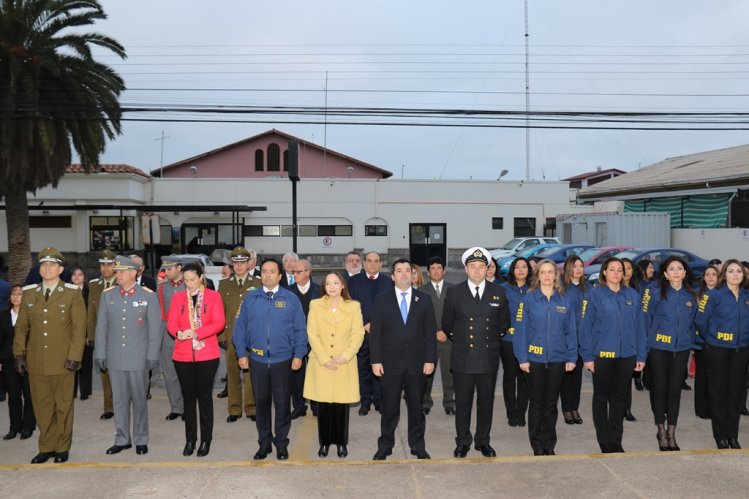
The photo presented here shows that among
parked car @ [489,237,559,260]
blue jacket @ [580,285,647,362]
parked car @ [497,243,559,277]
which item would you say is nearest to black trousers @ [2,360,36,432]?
blue jacket @ [580,285,647,362]

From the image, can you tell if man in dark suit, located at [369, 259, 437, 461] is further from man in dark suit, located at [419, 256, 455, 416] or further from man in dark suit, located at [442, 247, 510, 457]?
man in dark suit, located at [419, 256, 455, 416]

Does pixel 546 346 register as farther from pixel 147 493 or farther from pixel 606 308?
pixel 147 493

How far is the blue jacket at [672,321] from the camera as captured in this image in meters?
6.17

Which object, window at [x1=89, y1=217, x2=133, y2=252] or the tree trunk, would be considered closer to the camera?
the tree trunk

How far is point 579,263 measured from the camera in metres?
7.18

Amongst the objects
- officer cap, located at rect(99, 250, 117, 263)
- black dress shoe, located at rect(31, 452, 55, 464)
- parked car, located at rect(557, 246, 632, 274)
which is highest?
officer cap, located at rect(99, 250, 117, 263)

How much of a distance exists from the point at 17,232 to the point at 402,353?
18.7 metres

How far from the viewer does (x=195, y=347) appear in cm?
599

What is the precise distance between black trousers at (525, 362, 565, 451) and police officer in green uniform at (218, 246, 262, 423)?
3.25 m

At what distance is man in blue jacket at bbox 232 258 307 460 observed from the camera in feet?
19.4

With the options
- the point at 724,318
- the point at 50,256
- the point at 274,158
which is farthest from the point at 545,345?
the point at 274,158

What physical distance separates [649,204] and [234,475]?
28.7 meters

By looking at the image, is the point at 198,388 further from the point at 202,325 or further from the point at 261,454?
the point at 261,454

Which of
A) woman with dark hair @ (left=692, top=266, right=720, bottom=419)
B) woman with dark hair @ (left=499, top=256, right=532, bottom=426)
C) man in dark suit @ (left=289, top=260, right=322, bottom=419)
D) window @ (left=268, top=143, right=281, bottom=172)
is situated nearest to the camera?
woman with dark hair @ (left=499, top=256, right=532, bottom=426)
